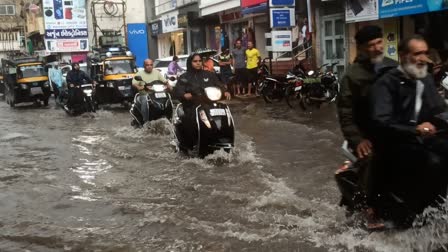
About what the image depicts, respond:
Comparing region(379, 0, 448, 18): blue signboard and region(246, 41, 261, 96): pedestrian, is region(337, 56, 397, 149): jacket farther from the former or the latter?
region(246, 41, 261, 96): pedestrian

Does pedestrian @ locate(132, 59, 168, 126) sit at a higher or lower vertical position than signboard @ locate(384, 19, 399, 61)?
lower

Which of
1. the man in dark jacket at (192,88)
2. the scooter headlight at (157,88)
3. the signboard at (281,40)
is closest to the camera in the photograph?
the man in dark jacket at (192,88)

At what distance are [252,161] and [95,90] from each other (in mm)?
12081

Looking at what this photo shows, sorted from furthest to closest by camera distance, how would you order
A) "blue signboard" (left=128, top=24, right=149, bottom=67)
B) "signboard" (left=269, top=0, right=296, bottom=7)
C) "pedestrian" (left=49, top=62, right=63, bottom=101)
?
"blue signboard" (left=128, top=24, right=149, bottom=67), "pedestrian" (left=49, top=62, right=63, bottom=101), "signboard" (left=269, top=0, right=296, bottom=7)

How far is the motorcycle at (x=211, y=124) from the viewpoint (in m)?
7.87

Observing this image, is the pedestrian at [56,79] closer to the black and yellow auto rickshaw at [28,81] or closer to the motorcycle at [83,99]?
the black and yellow auto rickshaw at [28,81]

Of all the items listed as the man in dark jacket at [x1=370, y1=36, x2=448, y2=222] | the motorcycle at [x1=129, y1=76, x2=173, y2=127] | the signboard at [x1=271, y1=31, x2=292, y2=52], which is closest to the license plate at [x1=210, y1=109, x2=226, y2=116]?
the motorcycle at [x1=129, y1=76, x2=173, y2=127]

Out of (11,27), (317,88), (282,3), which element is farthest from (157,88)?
(11,27)

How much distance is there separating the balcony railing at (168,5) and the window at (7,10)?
3040 cm

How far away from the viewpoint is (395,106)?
3.72m

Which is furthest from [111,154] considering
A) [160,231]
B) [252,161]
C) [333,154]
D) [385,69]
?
[385,69]

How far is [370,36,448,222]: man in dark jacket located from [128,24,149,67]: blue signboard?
3663 cm

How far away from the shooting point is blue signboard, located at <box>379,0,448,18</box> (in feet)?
41.1

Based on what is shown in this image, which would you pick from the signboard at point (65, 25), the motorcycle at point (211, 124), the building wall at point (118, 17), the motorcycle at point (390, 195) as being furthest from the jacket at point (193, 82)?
the building wall at point (118, 17)
